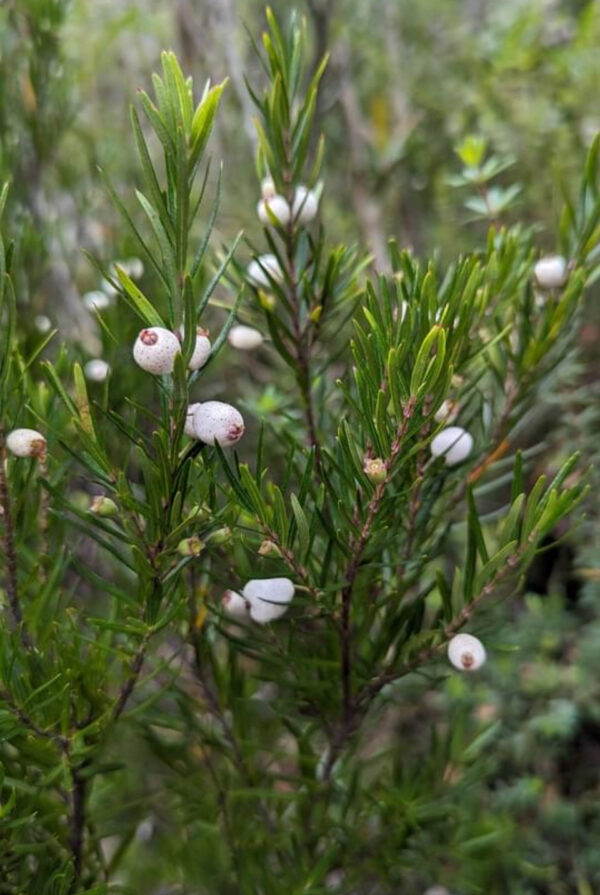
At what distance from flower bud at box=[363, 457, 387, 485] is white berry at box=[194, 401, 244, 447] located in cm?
6

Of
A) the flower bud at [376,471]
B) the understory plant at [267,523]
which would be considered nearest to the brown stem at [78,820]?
the understory plant at [267,523]

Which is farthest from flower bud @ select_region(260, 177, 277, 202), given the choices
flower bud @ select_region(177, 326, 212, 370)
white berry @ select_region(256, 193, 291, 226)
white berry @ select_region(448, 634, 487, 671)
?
white berry @ select_region(448, 634, 487, 671)

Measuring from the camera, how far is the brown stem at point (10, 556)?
0.33m

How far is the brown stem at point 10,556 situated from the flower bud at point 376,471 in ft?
0.50

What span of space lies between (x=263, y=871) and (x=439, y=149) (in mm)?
1205

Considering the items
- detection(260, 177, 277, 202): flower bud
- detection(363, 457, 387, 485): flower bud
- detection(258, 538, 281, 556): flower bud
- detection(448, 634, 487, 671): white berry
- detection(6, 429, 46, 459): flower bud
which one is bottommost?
detection(448, 634, 487, 671): white berry

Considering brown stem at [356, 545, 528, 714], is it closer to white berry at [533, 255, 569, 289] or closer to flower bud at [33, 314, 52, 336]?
white berry at [533, 255, 569, 289]

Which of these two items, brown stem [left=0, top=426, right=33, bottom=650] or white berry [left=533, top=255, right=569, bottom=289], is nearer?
brown stem [left=0, top=426, right=33, bottom=650]

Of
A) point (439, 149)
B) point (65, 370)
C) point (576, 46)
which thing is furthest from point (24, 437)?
point (439, 149)

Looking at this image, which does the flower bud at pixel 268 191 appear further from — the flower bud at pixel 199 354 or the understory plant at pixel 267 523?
the flower bud at pixel 199 354

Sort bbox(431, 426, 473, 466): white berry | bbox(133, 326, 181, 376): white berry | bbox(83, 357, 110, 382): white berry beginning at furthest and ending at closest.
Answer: bbox(83, 357, 110, 382): white berry → bbox(431, 426, 473, 466): white berry → bbox(133, 326, 181, 376): white berry

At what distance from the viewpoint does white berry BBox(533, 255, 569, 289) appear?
0.47 m

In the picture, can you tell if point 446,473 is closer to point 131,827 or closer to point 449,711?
point 131,827

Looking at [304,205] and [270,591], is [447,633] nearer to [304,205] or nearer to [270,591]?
[270,591]
